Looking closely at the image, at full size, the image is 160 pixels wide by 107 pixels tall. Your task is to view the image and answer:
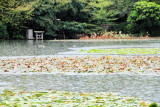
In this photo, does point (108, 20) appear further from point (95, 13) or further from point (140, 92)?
point (140, 92)

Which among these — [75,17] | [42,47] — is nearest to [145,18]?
[75,17]

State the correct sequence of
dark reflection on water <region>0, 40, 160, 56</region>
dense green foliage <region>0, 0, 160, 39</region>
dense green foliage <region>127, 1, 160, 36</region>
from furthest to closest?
dense green foliage <region>127, 1, 160, 36</region> → dense green foliage <region>0, 0, 160, 39</region> → dark reflection on water <region>0, 40, 160, 56</region>

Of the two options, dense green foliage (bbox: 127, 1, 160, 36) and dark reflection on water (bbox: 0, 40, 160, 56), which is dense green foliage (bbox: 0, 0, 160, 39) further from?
dark reflection on water (bbox: 0, 40, 160, 56)

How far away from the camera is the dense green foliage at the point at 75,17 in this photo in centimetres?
4419

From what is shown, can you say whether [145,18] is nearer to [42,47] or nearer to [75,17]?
[75,17]

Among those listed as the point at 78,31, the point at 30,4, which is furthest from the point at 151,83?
the point at 78,31

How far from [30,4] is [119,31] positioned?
15.1 meters

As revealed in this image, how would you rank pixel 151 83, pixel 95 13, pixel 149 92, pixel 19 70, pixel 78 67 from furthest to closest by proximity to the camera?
pixel 95 13 → pixel 78 67 → pixel 19 70 → pixel 151 83 → pixel 149 92

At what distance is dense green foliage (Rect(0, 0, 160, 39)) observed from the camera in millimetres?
44188

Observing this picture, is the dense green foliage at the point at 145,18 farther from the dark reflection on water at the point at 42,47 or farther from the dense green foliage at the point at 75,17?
the dark reflection on water at the point at 42,47

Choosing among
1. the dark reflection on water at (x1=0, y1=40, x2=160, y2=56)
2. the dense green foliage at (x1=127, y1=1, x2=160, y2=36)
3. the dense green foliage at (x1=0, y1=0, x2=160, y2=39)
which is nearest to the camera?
the dark reflection on water at (x1=0, y1=40, x2=160, y2=56)

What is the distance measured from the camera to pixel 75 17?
2069 inches

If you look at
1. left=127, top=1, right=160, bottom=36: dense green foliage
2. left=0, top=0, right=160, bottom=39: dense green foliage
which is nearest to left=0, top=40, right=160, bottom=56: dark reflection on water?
left=0, top=0, right=160, bottom=39: dense green foliage

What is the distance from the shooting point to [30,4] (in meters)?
45.5
